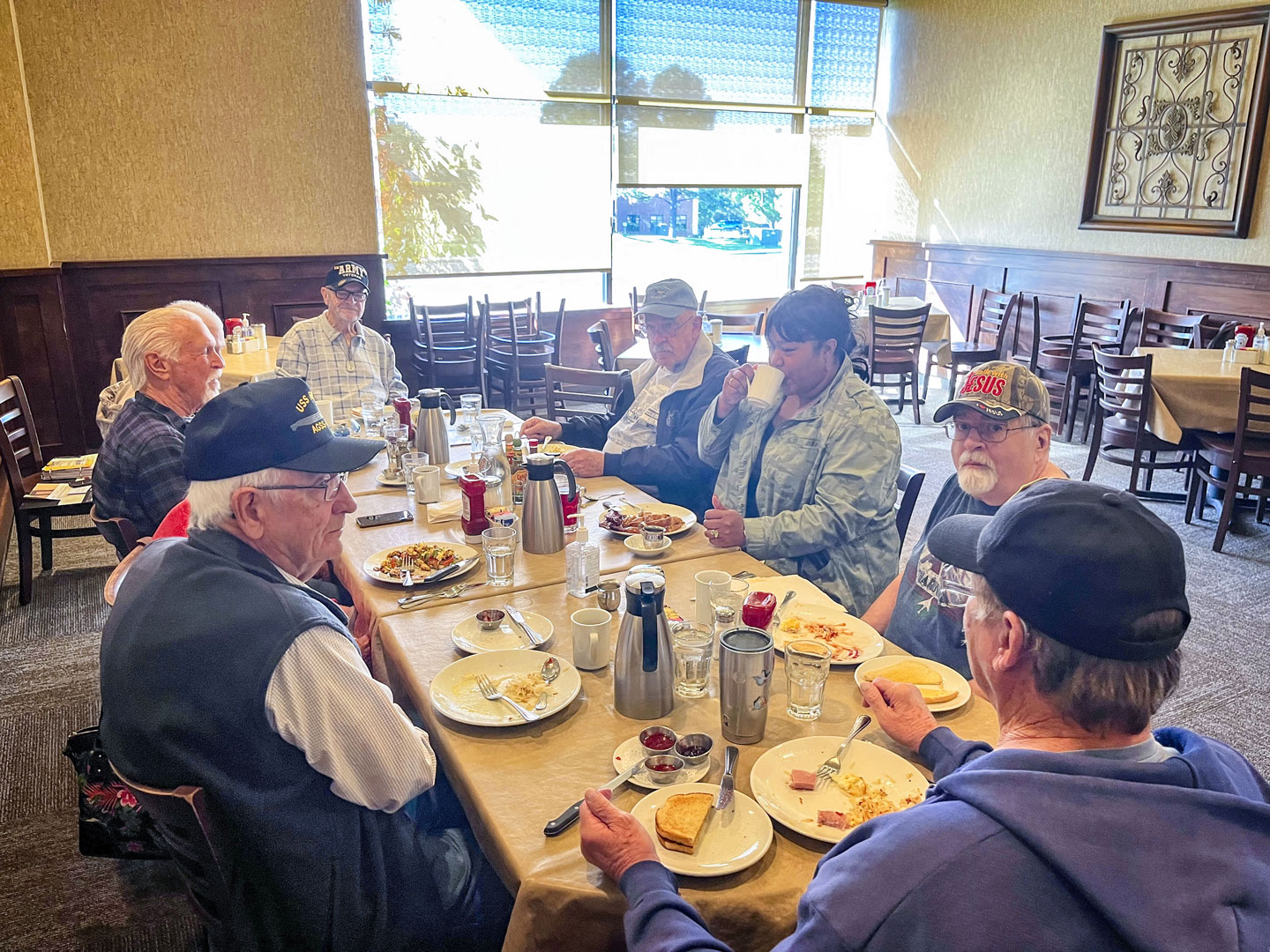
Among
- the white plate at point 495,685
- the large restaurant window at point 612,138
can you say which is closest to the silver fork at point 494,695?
the white plate at point 495,685

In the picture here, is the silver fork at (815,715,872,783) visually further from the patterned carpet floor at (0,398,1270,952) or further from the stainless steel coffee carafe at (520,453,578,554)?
the patterned carpet floor at (0,398,1270,952)

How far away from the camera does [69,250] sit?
6.12 metres

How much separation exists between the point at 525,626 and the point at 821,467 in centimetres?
105

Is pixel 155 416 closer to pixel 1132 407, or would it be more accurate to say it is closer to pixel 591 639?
pixel 591 639

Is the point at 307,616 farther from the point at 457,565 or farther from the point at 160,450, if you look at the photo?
the point at 160,450

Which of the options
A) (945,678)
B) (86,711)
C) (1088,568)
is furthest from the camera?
(86,711)

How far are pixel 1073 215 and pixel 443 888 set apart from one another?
304 inches

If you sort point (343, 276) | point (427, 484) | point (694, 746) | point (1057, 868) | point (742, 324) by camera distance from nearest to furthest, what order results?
point (1057, 868) < point (694, 746) < point (427, 484) < point (343, 276) < point (742, 324)

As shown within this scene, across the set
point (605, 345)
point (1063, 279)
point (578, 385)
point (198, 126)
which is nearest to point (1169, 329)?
point (1063, 279)

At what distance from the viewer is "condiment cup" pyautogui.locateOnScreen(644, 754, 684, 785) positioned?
1.38 meters

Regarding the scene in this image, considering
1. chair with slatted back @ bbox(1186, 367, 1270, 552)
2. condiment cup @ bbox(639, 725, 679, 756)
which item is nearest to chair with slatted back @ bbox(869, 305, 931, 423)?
chair with slatted back @ bbox(1186, 367, 1270, 552)

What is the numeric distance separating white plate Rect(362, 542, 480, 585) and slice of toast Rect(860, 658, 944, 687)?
41.7 inches

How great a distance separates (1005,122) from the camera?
7.97m

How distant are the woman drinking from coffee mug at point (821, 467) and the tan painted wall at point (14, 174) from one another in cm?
558
